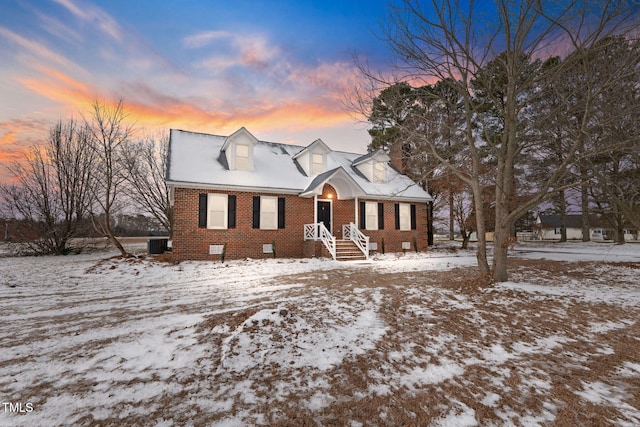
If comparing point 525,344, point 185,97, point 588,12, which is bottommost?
point 525,344

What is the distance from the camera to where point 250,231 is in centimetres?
1458

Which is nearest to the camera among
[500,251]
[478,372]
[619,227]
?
[478,372]

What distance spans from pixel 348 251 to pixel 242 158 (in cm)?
775

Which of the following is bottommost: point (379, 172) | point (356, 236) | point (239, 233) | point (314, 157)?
point (356, 236)

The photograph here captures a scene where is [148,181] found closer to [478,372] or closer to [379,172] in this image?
[379,172]

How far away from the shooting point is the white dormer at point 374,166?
18953 millimetres

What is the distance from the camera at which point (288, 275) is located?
9.66 m

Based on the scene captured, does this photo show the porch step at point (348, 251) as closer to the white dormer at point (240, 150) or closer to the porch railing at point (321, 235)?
the porch railing at point (321, 235)

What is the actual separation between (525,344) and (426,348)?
1552 millimetres

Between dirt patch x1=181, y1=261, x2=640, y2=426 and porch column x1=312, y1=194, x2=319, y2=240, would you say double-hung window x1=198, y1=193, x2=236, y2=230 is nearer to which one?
porch column x1=312, y1=194, x2=319, y2=240

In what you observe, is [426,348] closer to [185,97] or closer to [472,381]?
[472,381]

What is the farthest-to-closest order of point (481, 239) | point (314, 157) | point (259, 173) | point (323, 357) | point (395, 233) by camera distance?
point (395, 233), point (314, 157), point (259, 173), point (481, 239), point (323, 357)

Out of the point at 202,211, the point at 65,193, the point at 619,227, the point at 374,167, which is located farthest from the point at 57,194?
the point at 619,227

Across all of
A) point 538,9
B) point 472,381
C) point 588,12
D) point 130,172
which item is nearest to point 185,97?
point 130,172
